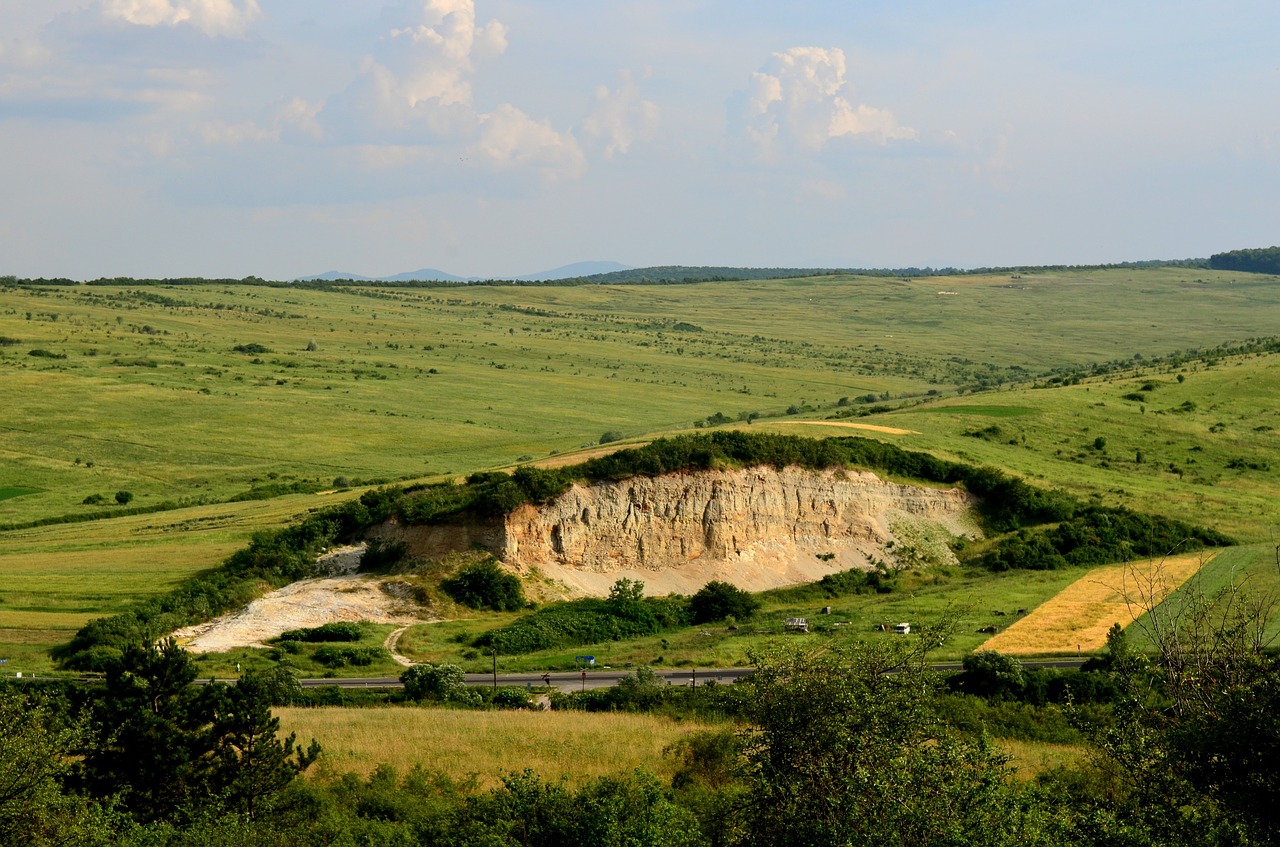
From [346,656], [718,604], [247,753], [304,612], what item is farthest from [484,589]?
[247,753]

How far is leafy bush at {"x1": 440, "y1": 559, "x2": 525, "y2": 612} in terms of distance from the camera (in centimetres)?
5303

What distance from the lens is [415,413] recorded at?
118125mm

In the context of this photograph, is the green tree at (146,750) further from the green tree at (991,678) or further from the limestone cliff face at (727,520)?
the limestone cliff face at (727,520)

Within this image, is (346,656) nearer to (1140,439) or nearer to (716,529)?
(716,529)

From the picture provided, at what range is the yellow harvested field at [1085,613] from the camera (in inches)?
1812

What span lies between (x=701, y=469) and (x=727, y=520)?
8.70 feet

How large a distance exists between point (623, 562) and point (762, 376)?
101 metres

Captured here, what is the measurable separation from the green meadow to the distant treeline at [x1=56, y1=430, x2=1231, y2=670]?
2782 millimetres

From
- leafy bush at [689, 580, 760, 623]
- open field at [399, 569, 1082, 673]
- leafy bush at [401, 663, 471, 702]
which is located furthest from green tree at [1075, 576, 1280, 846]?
leafy bush at [689, 580, 760, 623]

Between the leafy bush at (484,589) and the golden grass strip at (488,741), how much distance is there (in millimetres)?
16570

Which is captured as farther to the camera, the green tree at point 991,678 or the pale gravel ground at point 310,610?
the pale gravel ground at point 310,610

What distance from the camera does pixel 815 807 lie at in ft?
70.5

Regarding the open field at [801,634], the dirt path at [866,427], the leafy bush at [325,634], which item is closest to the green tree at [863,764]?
the open field at [801,634]

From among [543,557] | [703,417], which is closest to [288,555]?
[543,557]
